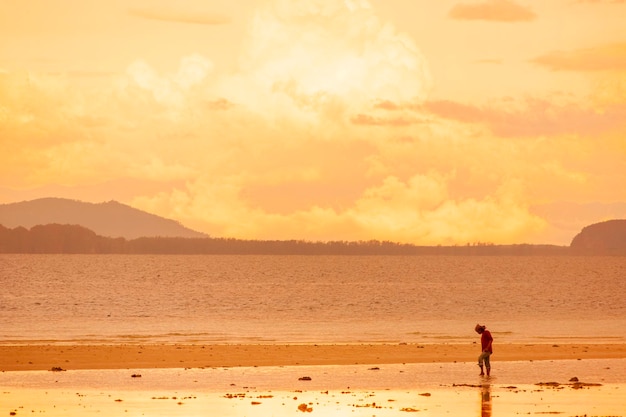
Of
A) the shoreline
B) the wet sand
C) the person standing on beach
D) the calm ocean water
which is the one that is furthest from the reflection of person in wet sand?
the calm ocean water

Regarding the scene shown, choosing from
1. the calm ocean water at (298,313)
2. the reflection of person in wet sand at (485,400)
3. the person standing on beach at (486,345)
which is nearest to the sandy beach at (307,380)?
the reflection of person in wet sand at (485,400)

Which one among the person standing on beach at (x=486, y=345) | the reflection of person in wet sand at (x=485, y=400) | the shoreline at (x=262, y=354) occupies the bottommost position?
the reflection of person in wet sand at (x=485, y=400)

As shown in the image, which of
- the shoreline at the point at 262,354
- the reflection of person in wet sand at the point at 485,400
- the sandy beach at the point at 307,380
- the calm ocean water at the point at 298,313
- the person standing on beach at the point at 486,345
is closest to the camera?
the reflection of person in wet sand at the point at 485,400

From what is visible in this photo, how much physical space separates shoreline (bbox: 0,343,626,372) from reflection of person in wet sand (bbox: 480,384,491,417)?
10.5 m

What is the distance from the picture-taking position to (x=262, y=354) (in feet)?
163

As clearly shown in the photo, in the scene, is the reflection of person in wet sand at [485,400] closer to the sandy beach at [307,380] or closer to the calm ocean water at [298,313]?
the sandy beach at [307,380]

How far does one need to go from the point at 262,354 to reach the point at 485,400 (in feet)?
62.8

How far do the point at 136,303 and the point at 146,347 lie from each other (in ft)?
211

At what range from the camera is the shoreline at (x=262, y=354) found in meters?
44.7

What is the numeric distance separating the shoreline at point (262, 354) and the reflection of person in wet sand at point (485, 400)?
34.3 feet

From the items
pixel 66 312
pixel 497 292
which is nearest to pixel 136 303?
pixel 66 312

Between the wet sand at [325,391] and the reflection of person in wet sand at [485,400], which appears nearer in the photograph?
the reflection of person in wet sand at [485,400]

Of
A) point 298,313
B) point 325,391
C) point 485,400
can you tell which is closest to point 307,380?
point 325,391

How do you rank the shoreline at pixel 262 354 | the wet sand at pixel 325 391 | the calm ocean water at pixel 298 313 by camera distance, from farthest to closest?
the calm ocean water at pixel 298 313
the shoreline at pixel 262 354
the wet sand at pixel 325 391
